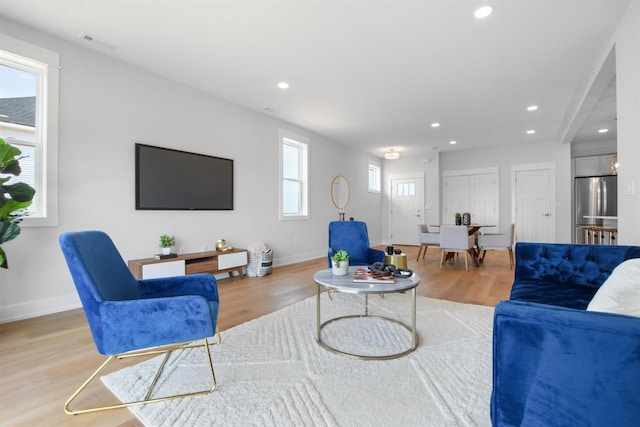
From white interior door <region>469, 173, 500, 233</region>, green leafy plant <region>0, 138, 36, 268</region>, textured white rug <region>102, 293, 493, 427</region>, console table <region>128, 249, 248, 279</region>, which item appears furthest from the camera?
white interior door <region>469, 173, 500, 233</region>

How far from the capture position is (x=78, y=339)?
238 cm

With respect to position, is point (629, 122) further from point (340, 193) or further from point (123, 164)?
point (340, 193)

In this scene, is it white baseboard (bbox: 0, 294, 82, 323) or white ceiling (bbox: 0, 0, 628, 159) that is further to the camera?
white baseboard (bbox: 0, 294, 82, 323)

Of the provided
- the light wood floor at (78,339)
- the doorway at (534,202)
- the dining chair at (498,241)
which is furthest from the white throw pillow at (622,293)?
the doorway at (534,202)

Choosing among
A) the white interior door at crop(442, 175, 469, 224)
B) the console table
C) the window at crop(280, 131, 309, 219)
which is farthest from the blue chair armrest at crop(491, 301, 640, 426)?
the white interior door at crop(442, 175, 469, 224)

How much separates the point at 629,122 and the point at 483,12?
146 cm

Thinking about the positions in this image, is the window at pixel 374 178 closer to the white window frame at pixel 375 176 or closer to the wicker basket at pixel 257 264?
the white window frame at pixel 375 176

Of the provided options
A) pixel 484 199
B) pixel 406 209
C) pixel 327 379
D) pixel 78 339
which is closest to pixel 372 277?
pixel 327 379

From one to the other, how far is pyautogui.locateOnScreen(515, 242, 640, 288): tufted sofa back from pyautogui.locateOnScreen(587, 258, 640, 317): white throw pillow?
101cm

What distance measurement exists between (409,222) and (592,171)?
4273 mm

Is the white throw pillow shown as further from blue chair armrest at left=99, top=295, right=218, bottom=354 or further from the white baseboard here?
the white baseboard

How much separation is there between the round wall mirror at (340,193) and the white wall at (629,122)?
481cm

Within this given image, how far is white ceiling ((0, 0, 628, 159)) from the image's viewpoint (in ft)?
8.57

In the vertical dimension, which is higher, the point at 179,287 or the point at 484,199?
the point at 484,199
